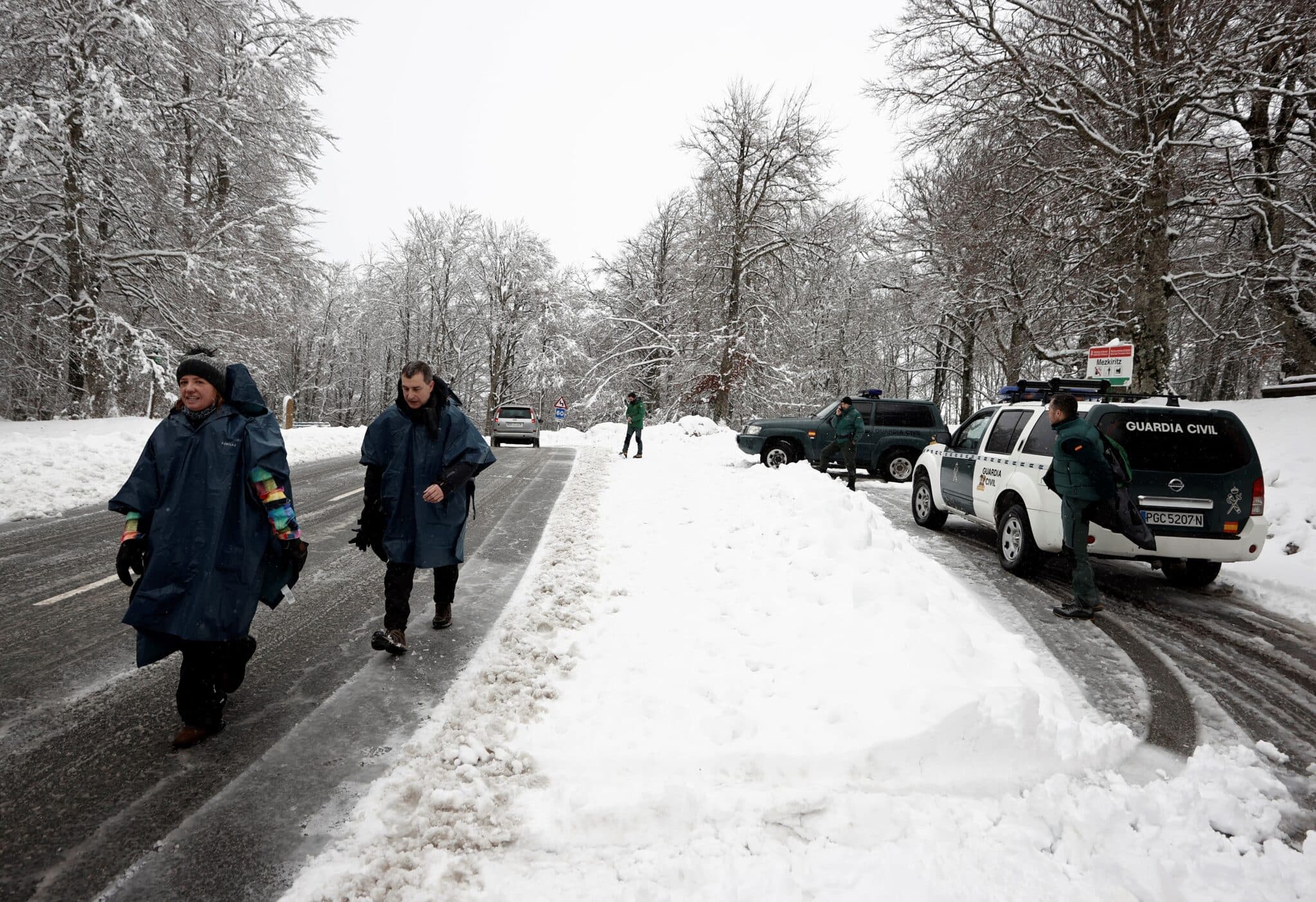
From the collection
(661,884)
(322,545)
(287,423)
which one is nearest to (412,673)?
(661,884)

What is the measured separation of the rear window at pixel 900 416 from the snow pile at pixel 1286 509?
5.57 metres

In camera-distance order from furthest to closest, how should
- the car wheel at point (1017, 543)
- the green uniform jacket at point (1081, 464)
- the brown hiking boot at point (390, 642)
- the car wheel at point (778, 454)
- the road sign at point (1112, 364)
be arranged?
the car wheel at point (778, 454) → the road sign at point (1112, 364) → the car wheel at point (1017, 543) → the green uniform jacket at point (1081, 464) → the brown hiking boot at point (390, 642)

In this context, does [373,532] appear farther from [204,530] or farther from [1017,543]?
[1017,543]

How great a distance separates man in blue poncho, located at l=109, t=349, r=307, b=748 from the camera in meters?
2.91

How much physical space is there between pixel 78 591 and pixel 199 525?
10.8ft

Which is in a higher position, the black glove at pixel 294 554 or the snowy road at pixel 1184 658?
the black glove at pixel 294 554

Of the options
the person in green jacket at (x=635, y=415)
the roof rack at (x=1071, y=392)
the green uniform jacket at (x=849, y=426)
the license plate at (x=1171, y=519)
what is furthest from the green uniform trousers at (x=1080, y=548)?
the person in green jacket at (x=635, y=415)

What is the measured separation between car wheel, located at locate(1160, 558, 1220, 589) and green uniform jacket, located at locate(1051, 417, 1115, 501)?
184 cm

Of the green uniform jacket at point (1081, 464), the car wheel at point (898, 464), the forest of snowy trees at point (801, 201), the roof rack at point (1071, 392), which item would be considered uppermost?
the forest of snowy trees at point (801, 201)

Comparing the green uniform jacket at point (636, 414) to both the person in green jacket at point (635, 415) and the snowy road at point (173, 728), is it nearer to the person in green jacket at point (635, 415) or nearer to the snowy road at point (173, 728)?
the person in green jacket at point (635, 415)

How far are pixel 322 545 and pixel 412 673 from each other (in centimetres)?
369

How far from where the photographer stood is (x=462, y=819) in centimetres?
254

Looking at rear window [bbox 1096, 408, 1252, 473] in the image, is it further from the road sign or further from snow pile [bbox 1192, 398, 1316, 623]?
the road sign

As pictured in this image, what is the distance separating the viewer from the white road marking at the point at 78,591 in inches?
186
